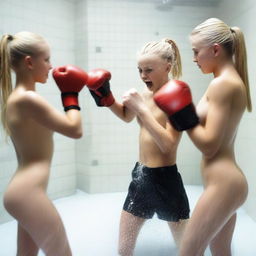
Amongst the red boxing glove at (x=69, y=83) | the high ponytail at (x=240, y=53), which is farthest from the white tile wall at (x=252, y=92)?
the red boxing glove at (x=69, y=83)

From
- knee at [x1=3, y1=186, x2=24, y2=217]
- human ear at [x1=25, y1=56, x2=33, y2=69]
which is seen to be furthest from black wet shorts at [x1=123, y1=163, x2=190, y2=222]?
Answer: human ear at [x1=25, y1=56, x2=33, y2=69]

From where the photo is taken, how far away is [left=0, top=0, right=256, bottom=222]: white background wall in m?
1.98

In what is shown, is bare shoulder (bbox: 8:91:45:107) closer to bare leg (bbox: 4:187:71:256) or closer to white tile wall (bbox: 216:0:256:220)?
bare leg (bbox: 4:187:71:256)

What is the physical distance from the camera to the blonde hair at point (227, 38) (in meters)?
1.21

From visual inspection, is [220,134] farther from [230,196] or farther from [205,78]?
[205,78]

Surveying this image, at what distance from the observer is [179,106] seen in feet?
3.64

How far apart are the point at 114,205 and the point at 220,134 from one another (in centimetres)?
124

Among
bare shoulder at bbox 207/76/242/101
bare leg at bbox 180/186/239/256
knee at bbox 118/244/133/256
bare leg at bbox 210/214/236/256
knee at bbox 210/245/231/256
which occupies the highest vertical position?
bare shoulder at bbox 207/76/242/101

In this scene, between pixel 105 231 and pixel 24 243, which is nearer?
pixel 24 243

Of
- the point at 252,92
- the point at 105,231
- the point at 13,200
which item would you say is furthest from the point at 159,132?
the point at 252,92

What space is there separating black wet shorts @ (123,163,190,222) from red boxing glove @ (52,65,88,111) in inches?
21.1

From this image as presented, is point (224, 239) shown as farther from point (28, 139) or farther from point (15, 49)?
point (15, 49)

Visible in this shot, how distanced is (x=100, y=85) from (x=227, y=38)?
63cm

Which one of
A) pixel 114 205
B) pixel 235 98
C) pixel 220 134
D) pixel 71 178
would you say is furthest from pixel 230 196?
pixel 71 178
